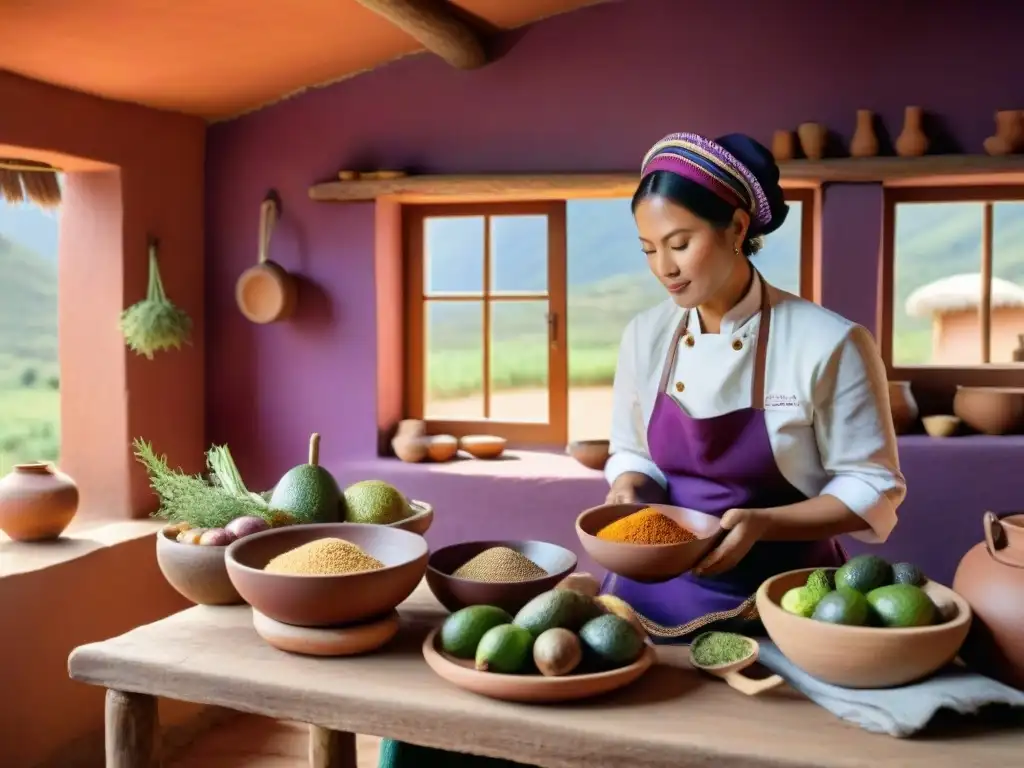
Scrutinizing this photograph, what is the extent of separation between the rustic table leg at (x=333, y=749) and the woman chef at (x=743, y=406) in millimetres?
205

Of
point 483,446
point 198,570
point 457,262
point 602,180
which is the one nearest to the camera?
point 198,570

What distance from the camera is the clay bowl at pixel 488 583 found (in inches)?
63.0

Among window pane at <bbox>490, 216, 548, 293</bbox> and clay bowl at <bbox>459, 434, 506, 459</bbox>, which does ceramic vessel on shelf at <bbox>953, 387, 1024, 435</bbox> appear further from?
clay bowl at <bbox>459, 434, 506, 459</bbox>

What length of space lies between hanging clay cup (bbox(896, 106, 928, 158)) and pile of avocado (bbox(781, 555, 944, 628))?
2713mm

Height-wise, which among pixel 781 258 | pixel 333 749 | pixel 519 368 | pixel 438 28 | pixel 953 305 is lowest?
pixel 333 749

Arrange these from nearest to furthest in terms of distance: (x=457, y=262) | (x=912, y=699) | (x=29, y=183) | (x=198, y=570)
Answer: (x=912, y=699), (x=198, y=570), (x=29, y=183), (x=457, y=262)

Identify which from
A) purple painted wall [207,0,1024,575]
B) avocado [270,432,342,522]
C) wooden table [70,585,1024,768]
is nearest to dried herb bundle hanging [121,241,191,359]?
purple painted wall [207,0,1024,575]

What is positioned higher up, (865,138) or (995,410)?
(865,138)

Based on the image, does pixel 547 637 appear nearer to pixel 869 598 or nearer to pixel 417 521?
pixel 869 598

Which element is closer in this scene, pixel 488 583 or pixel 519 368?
pixel 488 583

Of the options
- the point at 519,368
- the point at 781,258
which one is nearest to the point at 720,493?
the point at 519,368

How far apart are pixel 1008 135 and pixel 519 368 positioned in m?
3.36

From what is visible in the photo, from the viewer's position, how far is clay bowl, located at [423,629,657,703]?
134cm

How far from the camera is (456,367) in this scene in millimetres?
4992
